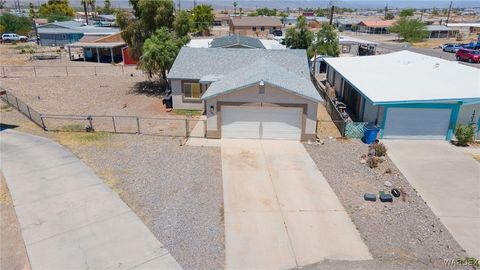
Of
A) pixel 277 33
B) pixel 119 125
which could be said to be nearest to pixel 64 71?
pixel 119 125

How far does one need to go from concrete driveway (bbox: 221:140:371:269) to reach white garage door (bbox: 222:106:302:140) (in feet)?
6.83

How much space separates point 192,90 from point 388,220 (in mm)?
16795

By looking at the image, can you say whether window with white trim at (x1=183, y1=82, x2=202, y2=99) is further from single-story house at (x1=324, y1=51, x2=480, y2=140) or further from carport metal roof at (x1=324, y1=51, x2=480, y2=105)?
single-story house at (x1=324, y1=51, x2=480, y2=140)

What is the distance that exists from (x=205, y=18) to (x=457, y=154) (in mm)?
75767

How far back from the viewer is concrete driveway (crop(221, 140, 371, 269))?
1082 centimetres

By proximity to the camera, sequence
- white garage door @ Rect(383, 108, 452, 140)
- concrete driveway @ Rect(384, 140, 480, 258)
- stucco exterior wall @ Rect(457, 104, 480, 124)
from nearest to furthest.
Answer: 1. concrete driveway @ Rect(384, 140, 480, 258)
2. white garage door @ Rect(383, 108, 452, 140)
3. stucco exterior wall @ Rect(457, 104, 480, 124)

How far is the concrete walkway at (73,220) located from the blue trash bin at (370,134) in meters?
13.2

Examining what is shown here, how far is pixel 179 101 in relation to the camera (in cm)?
2580

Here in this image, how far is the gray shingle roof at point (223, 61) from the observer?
25266mm

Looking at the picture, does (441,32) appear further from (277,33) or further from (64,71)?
(64,71)

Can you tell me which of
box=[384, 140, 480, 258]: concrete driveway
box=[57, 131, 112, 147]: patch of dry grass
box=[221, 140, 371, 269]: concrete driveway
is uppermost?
box=[384, 140, 480, 258]: concrete driveway

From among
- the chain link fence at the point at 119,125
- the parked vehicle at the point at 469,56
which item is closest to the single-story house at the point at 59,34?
the chain link fence at the point at 119,125

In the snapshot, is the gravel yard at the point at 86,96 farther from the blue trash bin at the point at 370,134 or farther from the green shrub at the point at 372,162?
the green shrub at the point at 372,162

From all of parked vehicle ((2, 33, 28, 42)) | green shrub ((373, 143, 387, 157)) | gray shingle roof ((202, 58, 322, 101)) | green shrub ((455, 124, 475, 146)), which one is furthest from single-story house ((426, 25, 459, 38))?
parked vehicle ((2, 33, 28, 42))
